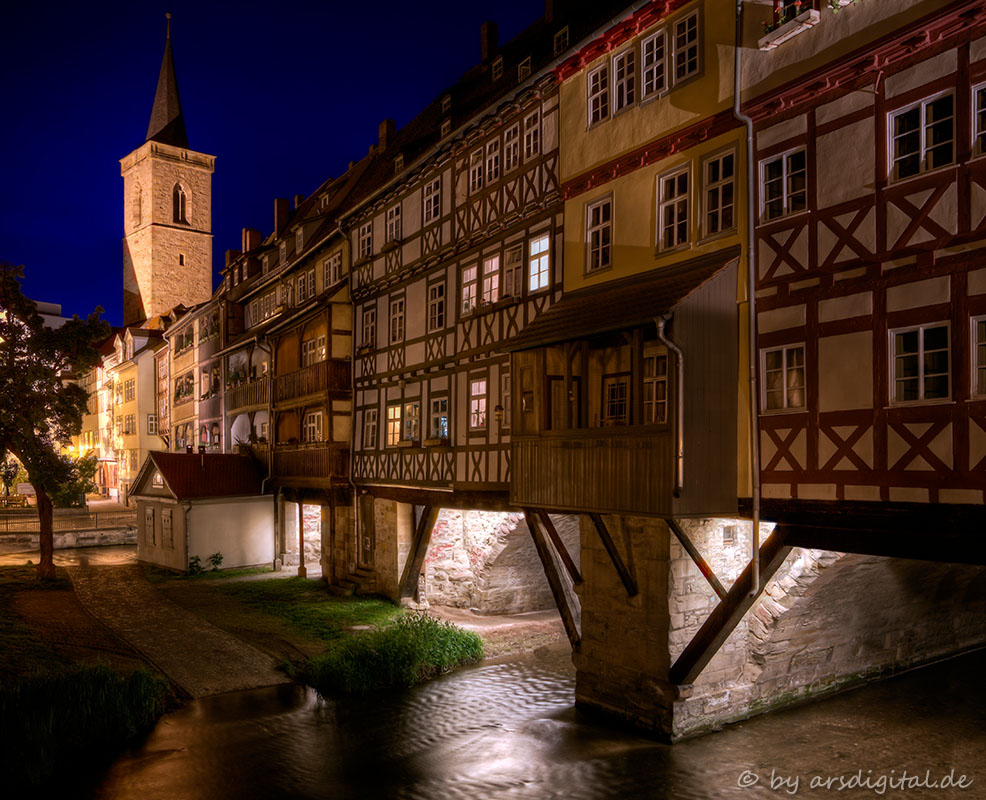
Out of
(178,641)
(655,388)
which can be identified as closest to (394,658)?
(178,641)

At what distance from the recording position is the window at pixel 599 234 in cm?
1277

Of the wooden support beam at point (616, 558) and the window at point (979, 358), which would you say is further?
the wooden support beam at point (616, 558)

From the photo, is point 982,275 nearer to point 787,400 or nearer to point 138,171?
point 787,400

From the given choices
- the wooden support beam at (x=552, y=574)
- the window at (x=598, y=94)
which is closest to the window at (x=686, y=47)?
the window at (x=598, y=94)

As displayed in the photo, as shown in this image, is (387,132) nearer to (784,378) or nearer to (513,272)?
(513,272)

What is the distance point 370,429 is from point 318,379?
2707 millimetres

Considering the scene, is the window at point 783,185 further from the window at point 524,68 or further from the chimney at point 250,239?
the chimney at point 250,239

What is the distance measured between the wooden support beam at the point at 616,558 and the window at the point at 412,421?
7.81 m

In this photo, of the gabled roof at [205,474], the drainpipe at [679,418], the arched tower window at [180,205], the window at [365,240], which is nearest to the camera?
the drainpipe at [679,418]

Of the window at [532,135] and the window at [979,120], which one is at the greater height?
the window at [532,135]

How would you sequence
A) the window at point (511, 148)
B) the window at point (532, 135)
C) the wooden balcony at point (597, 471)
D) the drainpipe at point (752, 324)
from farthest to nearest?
the window at point (511, 148)
the window at point (532, 135)
the wooden balcony at point (597, 471)
the drainpipe at point (752, 324)

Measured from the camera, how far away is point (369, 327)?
21.9 m

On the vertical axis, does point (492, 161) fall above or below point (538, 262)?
above

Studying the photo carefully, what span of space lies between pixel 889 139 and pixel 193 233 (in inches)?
2255
